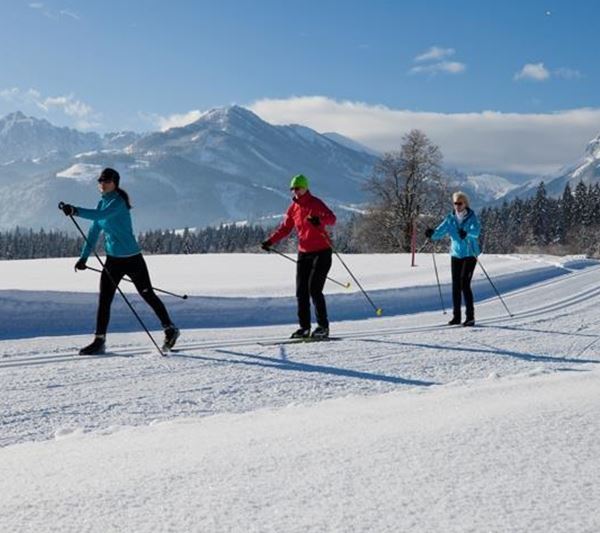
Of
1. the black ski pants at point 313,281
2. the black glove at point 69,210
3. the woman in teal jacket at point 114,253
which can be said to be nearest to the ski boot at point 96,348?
the woman in teal jacket at point 114,253

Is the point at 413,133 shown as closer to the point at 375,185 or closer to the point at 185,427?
the point at 375,185

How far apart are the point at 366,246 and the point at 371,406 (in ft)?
→ 135

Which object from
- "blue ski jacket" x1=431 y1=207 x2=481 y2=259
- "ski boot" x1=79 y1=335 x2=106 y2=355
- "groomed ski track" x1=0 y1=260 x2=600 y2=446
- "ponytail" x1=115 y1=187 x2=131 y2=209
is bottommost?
"groomed ski track" x1=0 y1=260 x2=600 y2=446

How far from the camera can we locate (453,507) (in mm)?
2311

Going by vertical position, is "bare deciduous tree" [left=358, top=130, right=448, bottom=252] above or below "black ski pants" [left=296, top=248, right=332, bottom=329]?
above

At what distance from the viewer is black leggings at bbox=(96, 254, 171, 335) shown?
7293 mm

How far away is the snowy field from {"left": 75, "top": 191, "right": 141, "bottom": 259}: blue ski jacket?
1.19 m

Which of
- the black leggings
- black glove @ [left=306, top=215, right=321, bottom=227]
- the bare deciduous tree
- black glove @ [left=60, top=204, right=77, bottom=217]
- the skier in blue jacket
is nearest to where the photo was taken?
black glove @ [left=60, top=204, right=77, bottom=217]

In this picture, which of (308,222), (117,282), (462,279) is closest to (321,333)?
(308,222)

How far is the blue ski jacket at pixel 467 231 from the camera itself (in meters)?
10.1

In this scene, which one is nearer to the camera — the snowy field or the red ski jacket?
the snowy field

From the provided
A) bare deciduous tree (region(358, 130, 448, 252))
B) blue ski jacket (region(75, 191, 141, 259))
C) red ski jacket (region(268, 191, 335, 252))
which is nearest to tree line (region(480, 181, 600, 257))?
bare deciduous tree (region(358, 130, 448, 252))

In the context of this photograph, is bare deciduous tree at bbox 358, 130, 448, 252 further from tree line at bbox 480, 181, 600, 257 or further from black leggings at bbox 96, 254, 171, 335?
tree line at bbox 480, 181, 600, 257

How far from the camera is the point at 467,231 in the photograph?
10.1 metres
